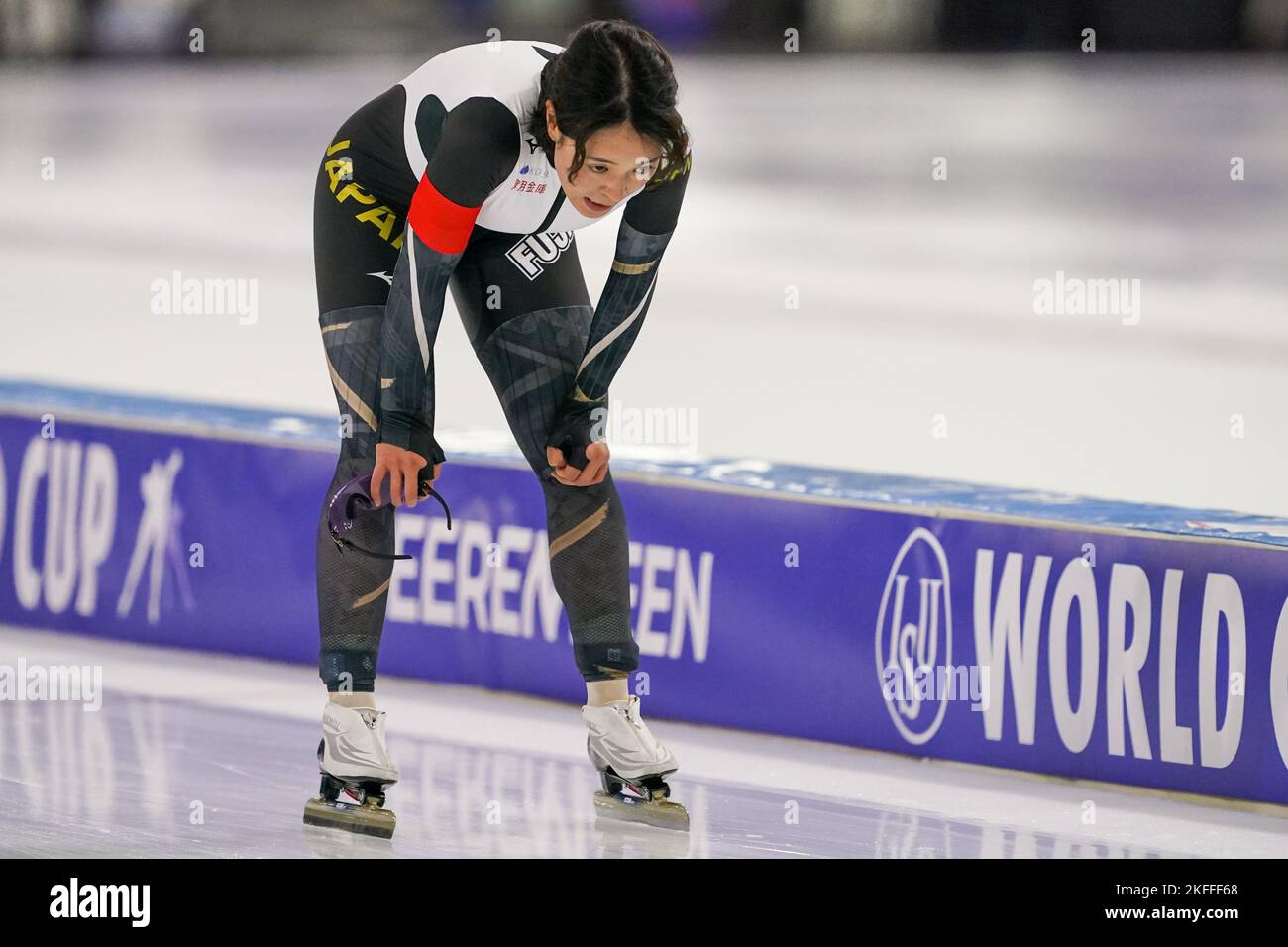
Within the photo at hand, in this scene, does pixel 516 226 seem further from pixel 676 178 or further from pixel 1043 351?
pixel 1043 351

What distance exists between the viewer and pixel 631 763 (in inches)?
120

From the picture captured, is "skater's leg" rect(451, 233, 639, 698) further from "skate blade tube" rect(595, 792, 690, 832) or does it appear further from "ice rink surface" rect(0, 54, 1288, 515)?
"ice rink surface" rect(0, 54, 1288, 515)

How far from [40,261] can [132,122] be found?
5621mm

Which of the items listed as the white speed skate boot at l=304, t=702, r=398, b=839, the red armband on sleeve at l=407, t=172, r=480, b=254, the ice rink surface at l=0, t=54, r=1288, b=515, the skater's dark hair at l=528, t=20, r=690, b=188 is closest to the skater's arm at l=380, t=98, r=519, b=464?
the red armband on sleeve at l=407, t=172, r=480, b=254

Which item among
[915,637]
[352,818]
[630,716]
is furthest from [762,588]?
[352,818]

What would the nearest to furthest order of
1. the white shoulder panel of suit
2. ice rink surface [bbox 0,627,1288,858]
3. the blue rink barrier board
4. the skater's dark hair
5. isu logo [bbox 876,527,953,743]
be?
1. the skater's dark hair
2. the white shoulder panel of suit
3. ice rink surface [bbox 0,627,1288,858]
4. the blue rink barrier board
5. isu logo [bbox 876,527,953,743]

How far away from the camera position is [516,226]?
2932 millimetres

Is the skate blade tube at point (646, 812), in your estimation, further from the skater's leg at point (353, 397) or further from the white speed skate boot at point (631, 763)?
the skater's leg at point (353, 397)

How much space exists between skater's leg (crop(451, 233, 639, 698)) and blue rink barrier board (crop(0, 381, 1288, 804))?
63 cm

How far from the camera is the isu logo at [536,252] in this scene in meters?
2.99

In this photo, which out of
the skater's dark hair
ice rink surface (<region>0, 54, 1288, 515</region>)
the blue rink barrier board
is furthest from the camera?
ice rink surface (<region>0, 54, 1288, 515</region>)

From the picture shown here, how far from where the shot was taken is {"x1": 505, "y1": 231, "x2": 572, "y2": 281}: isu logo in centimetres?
299

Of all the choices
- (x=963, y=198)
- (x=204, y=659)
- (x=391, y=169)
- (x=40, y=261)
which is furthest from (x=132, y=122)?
(x=391, y=169)

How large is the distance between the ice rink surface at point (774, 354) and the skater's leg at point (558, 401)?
0.31 m
